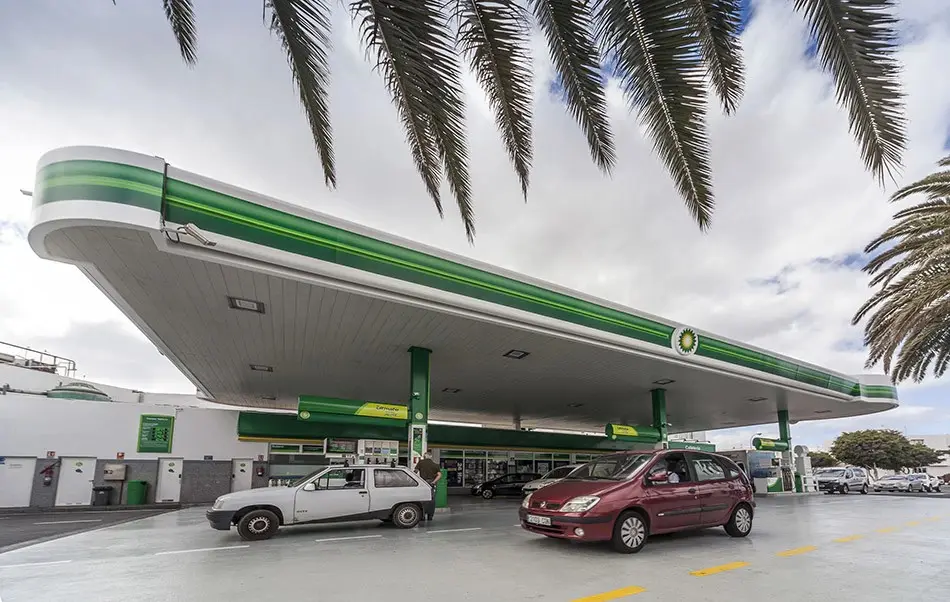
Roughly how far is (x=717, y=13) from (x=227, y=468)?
21296 mm

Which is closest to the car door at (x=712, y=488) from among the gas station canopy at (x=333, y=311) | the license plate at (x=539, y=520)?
the license plate at (x=539, y=520)

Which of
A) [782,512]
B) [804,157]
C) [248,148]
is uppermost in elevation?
[248,148]

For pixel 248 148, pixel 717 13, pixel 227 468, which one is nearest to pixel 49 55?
pixel 248 148

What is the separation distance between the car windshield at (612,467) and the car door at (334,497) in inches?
156

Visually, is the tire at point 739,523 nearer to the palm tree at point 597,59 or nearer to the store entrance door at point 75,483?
the palm tree at point 597,59

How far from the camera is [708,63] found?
4.46 metres

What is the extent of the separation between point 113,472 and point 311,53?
1981 cm

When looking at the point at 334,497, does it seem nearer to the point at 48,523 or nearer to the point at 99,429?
the point at 48,523

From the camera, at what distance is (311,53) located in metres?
4.48

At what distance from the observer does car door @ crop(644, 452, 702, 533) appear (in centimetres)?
827

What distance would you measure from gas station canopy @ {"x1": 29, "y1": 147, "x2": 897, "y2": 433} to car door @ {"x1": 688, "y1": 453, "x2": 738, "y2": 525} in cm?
461

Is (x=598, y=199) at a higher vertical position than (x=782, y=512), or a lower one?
higher

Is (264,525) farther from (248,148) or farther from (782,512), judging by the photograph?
(782,512)

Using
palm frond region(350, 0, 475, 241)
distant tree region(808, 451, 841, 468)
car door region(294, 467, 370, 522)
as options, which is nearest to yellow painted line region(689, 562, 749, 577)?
palm frond region(350, 0, 475, 241)
